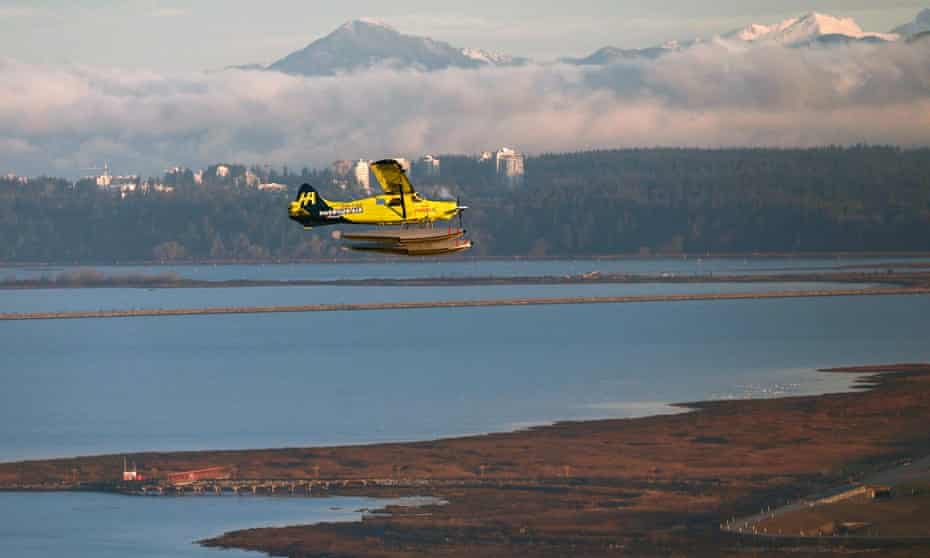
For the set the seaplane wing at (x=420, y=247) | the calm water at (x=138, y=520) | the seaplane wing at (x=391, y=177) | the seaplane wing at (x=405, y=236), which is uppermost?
the seaplane wing at (x=391, y=177)

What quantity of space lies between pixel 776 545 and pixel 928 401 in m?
71.5

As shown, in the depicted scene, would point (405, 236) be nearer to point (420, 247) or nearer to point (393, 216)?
point (420, 247)

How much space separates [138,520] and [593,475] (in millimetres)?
30993

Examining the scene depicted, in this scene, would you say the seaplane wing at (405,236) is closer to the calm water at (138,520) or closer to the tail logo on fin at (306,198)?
the tail logo on fin at (306,198)

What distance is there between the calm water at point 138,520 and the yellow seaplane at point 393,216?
4537cm

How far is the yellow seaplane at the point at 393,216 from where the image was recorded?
193 feet

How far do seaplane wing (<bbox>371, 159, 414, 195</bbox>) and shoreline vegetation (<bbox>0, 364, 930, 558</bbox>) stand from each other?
44604 millimetres

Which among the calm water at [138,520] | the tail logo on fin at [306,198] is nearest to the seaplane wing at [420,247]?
the tail logo on fin at [306,198]

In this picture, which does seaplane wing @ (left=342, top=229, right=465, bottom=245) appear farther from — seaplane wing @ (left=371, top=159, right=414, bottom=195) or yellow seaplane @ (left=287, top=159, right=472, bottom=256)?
seaplane wing @ (left=371, top=159, right=414, bottom=195)

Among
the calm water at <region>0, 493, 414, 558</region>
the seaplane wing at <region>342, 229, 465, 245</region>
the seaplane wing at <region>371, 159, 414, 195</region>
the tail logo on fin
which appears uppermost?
the seaplane wing at <region>371, 159, 414, 195</region>

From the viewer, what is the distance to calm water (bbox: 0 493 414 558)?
109812mm

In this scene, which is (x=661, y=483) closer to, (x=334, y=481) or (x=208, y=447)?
(x=334, y=481)

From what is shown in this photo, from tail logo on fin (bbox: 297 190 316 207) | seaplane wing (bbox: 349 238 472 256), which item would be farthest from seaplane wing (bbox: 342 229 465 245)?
tail logo on fin (bbox: 297 190 316 207)

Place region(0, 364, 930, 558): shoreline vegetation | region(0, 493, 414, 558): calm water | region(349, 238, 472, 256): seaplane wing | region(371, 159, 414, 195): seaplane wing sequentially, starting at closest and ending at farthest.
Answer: region(371, 159, 414, 195): seaplane wing
region(349, 238, 472, 256): seaplane wing
region(0, 364, 930, 558): shoreline vegetation
region(0, 493, 414, 558): calm water
